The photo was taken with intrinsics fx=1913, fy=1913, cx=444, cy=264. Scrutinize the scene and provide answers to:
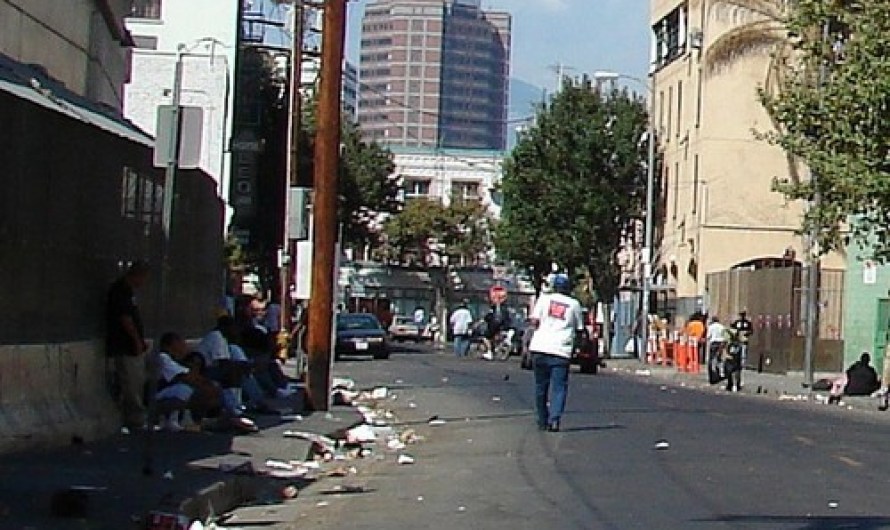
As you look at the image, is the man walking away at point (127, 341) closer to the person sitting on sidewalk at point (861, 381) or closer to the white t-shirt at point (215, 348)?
the white t-shirt at point (215, 348)

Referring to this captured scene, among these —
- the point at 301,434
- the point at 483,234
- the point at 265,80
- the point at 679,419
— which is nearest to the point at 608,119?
the point at 265,80

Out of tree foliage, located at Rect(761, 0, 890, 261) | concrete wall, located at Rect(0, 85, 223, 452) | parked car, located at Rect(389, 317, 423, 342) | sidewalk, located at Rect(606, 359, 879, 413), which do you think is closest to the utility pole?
concrete wall, located at Rect(0, 85, 223, 452)

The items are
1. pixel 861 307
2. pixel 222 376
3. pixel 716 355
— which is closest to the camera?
pixel 222 376

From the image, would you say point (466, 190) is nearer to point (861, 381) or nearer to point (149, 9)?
point (149, 9)

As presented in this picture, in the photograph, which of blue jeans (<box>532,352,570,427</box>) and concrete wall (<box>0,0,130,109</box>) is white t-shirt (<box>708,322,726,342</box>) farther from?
blue jeans (<box>532,352,570,427</box>)

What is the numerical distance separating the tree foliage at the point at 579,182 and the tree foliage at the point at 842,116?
32.6 meters

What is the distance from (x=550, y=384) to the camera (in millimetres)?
21781

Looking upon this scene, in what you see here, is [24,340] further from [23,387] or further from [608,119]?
[608,119]

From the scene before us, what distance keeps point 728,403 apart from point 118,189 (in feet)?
44.7

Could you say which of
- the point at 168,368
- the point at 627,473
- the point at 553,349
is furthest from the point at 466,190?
the point at 627,473

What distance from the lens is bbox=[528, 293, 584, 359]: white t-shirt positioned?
2159cm

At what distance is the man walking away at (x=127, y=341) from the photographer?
1933cm

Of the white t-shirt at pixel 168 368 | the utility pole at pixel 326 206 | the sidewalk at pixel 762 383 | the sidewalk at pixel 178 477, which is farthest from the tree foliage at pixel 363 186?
the sidewalk at pixel 178 477

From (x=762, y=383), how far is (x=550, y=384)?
2523 centimetres
